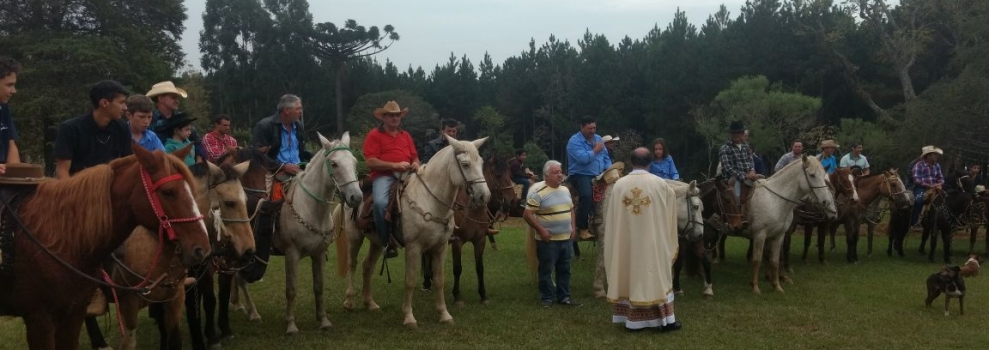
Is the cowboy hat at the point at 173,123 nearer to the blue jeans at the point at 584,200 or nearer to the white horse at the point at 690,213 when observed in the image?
the white horse at the point at 690,213

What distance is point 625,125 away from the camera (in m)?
52.3

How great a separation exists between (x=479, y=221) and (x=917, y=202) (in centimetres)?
1054

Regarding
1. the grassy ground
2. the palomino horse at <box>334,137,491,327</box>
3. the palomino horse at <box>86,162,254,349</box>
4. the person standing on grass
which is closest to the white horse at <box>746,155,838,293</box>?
the grassy ground

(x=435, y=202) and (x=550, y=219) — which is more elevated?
(x=435, y=202)

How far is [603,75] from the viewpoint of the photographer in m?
56.6

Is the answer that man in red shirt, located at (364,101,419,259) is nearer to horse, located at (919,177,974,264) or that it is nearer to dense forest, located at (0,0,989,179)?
dense forest, located at (0,0,989,179)

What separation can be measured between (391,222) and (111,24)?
3184cm

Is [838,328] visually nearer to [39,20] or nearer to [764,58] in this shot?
[39,20]

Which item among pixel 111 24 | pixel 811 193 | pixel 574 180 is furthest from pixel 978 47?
pixel 111 24

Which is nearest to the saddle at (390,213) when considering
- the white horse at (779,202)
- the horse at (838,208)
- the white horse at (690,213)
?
the white horse at (690,213)

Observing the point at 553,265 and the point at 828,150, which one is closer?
the point at 553,265

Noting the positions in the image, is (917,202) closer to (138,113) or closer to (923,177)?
(923,177)

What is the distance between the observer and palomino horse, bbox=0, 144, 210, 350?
3363mm

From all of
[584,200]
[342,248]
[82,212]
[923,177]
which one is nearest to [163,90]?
[82,212]
